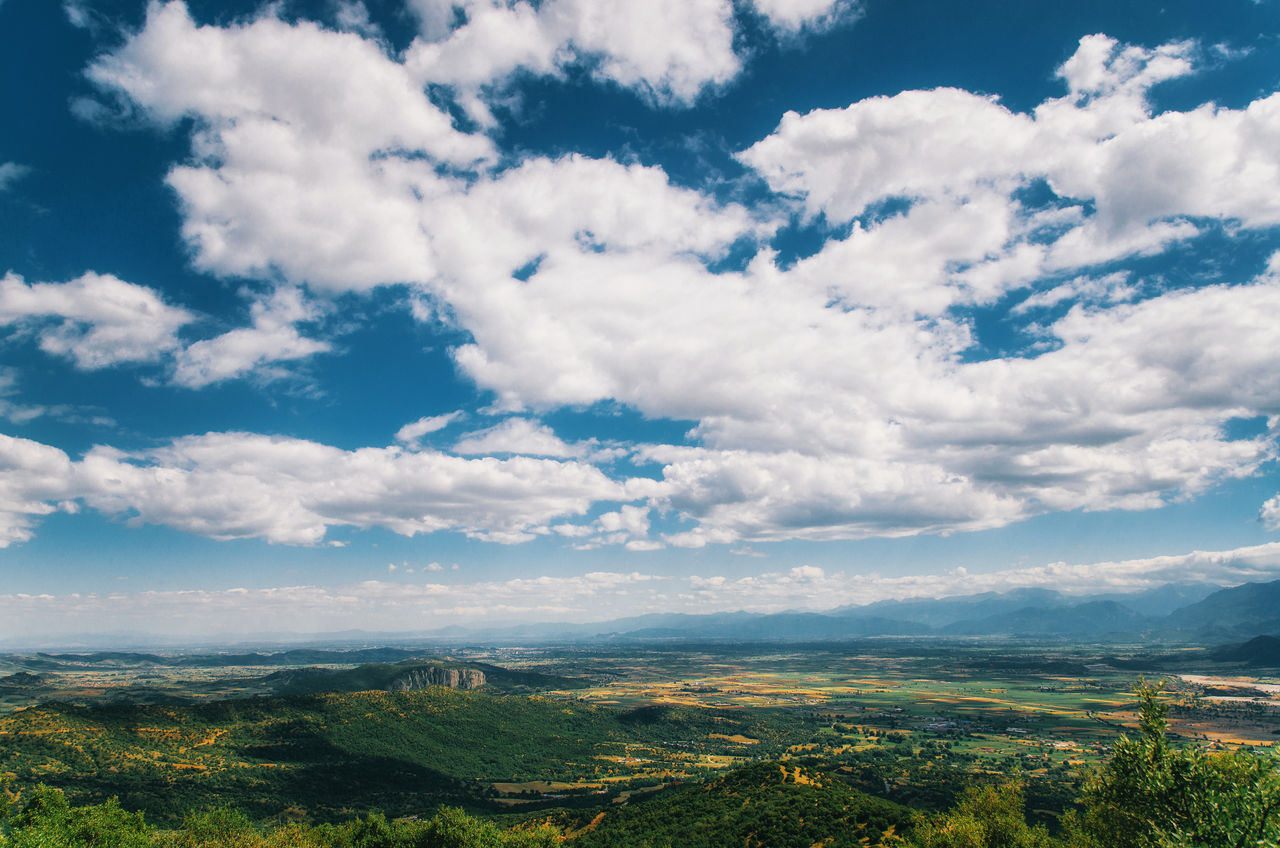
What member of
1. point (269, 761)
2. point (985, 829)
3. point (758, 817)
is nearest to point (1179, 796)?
point (985, 829)

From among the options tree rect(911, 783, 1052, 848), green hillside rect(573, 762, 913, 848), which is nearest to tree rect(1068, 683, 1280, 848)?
tree rect(911, 783, 1052, 848)

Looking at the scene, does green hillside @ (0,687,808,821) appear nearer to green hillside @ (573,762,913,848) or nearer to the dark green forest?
the dark green forest

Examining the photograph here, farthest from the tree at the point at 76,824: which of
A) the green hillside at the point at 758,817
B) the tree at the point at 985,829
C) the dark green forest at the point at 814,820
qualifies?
the tree at the point at 985,829

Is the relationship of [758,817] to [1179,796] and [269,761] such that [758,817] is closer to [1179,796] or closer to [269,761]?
[1179,796]

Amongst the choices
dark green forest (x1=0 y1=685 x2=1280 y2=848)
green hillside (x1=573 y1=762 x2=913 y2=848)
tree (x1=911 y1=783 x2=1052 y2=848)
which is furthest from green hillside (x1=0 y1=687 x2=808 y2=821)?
tree (x1=911 y1=783 x2=1052 y2=848)

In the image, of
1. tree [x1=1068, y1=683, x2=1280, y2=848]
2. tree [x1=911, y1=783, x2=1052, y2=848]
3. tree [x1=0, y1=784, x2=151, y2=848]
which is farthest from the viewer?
tree [x1=0, y1=784, x2=151, y2=848]

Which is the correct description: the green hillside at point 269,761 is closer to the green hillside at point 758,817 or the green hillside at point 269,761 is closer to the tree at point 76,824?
the green hillside at point 758,817

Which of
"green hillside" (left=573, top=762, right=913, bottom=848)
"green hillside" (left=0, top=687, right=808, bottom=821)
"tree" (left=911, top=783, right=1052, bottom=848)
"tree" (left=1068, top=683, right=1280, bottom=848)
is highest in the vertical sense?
"tree" (left=1068, top=683, right=1280, bottom=848)

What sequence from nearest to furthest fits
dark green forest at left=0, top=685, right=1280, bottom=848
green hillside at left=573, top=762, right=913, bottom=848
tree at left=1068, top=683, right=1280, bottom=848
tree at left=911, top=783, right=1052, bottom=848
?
tree at left=1068, top=683, right=1280, bottom=848, dark green forest at left=0, top=685, right=1280, bottom=848, tree at left=911, top=783, right=1052, bottom=848, green hillside at left=573, top=762, right=913, bottom=848

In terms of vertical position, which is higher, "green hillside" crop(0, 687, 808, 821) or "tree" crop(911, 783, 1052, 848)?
"tree" crop(911, 783, 1052, 848)

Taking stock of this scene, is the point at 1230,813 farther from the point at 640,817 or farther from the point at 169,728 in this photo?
the point at 169,728

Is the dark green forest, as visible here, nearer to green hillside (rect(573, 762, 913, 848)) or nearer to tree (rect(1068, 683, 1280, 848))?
tree (rect(1068, 683, 1280, 848))

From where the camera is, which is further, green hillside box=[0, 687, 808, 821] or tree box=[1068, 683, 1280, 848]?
green hillside box=[0, 687, 808, 821]
